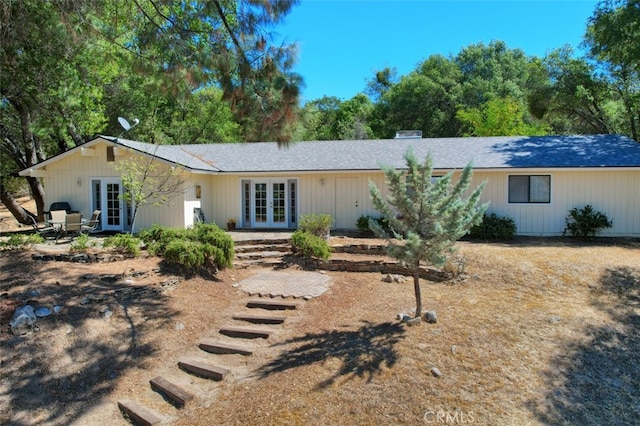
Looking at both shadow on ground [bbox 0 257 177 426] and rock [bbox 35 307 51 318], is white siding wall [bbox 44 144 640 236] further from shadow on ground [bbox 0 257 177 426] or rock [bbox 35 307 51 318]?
rock [bbox 35 307 51 318]

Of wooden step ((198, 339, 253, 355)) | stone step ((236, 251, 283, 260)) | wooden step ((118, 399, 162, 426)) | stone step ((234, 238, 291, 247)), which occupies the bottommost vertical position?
wooden step ((118, 399, 162, 426))

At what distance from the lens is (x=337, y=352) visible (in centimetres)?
580

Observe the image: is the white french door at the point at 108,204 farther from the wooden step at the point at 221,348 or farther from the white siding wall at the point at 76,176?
the wooden step at the point at 221,348

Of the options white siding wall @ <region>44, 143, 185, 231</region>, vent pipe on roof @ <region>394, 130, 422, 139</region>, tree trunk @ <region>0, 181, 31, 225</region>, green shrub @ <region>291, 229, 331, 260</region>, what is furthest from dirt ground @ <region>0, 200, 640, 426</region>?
vent pipe on roof @ <region>394, 130, 422, 139</region>

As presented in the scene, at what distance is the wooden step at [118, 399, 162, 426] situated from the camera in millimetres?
4634

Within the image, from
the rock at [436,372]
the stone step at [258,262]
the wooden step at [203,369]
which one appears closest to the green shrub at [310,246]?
the stone step at [258,262]

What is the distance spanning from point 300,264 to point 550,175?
991cm

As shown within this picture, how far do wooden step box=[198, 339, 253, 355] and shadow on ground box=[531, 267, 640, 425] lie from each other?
12.9 ft

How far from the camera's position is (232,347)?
20.5ft

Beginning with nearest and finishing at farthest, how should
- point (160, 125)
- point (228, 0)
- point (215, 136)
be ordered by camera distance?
1. point (228, 0)
2. point (160, 125)
3. point (215, 136)

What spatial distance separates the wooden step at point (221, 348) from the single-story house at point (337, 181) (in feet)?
25.7

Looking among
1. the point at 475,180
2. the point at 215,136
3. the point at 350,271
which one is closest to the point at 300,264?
the point at 350,271

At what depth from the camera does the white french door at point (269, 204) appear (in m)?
16.3

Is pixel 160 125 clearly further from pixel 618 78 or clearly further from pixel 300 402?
pixel 618 78
